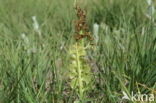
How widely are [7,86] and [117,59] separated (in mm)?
608

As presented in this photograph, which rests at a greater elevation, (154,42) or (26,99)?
(154,42)

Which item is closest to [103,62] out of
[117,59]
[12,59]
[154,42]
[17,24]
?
[117,59]

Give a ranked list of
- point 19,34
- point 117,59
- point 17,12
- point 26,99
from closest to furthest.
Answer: point 26,99
point 117,59
point 19,34
point 17,12

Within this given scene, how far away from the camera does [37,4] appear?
13.7 feet

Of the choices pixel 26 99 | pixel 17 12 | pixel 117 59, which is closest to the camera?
pixel 26 99

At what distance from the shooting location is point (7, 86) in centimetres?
203

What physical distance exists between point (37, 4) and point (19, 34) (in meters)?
0.74

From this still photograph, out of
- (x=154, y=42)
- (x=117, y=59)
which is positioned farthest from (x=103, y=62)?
(x=154, y=42)

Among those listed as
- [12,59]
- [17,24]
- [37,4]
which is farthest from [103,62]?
[37,4]

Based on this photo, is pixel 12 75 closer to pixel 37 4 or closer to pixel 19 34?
pixel 19 34

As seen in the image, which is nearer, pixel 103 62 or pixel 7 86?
pixel 7 86

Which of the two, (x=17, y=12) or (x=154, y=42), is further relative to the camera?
(x=17, y=12)

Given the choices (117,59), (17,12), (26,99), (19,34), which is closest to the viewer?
(26,99)

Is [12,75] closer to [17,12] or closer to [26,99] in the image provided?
[26,99]
